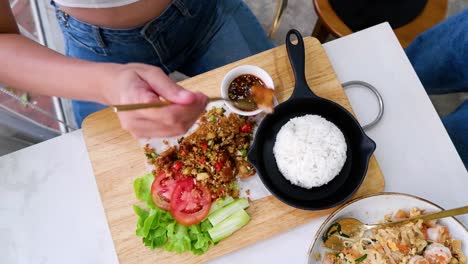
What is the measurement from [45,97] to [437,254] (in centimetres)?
171

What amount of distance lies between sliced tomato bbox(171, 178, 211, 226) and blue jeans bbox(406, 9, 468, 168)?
2.93 feet

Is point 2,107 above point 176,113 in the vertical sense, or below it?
below

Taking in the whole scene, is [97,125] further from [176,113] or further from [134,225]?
[176,113]

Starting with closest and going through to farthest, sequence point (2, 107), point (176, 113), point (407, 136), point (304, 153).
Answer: point (176, 113) < point (304, 153) < point (407, 136) < point (2, 107)

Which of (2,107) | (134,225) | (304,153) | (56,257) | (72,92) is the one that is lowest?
(56,257)

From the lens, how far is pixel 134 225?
119 centimetres

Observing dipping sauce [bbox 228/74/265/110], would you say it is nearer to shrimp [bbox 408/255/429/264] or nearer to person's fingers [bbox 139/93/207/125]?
person's fingers [bbox 139/93/207/125]

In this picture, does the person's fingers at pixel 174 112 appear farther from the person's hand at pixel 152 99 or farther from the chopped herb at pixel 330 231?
the chopped herb at pixel 330 231

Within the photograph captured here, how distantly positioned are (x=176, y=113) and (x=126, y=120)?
0.43ft

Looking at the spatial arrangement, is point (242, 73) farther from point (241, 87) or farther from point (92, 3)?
point (92, 3)

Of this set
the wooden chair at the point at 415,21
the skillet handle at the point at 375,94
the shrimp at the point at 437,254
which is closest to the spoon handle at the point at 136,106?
the skillet handle at the point at 375,94

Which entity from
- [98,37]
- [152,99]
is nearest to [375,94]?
[152,99]

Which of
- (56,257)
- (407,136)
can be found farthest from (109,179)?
(407,136)

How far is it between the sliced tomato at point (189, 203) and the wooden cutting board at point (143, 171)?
0.10 meters
